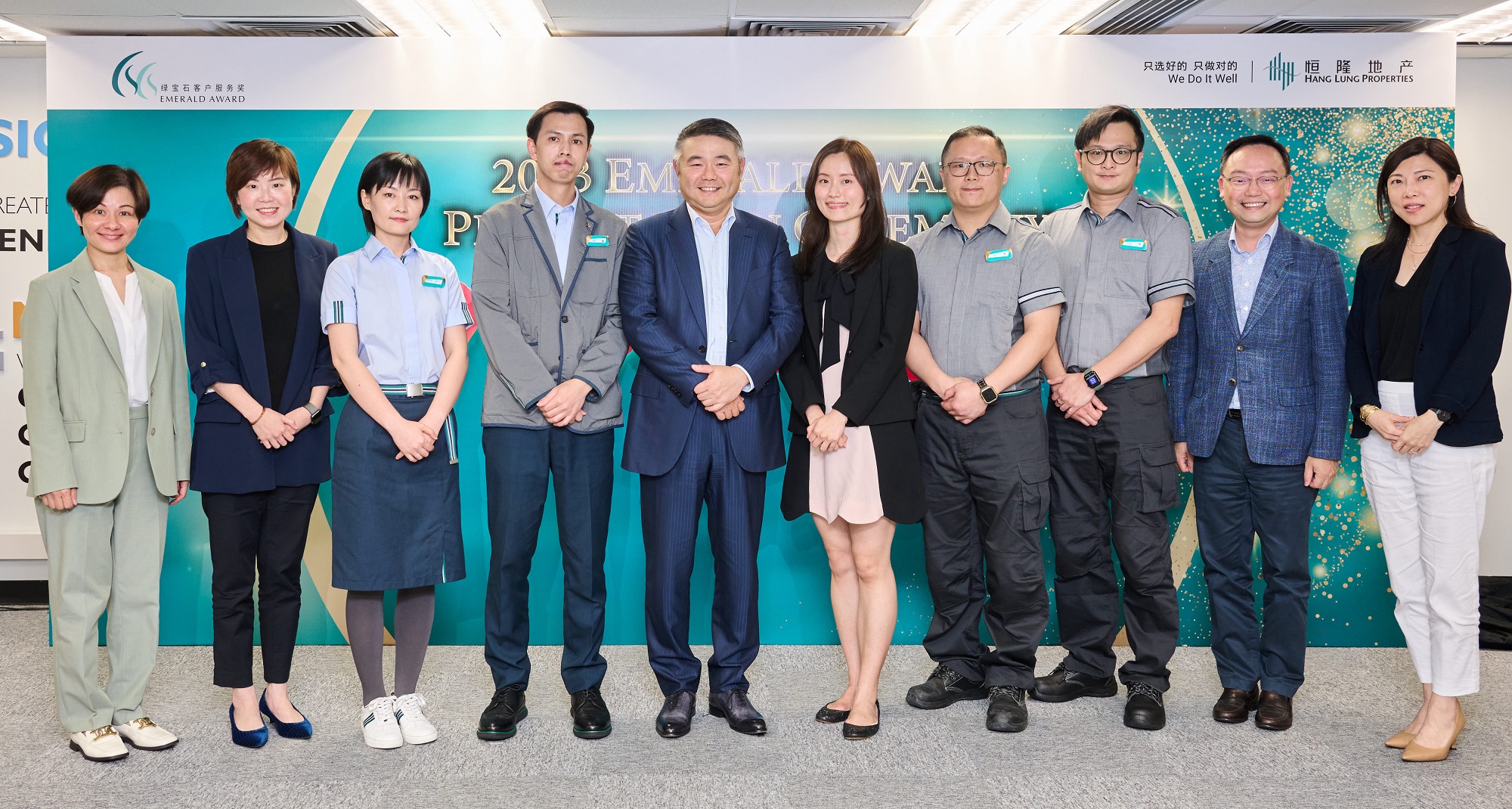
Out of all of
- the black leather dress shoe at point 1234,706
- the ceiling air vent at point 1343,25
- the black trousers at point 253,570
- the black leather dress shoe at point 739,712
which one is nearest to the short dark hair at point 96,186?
the black trousers at point 253,570

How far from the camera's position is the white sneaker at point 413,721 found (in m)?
3.04

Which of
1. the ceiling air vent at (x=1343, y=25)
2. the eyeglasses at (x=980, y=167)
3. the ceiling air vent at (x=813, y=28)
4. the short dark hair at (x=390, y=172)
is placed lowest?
the short dark hair at (x=390, y=172)

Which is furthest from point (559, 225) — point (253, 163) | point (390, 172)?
point (253, 163)

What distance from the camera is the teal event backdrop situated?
4.05 meters

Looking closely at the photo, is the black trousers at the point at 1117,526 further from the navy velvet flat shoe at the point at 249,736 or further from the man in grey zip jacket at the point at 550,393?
the navy velvet flat shoe at the point at 249,736

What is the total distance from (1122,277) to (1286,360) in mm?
591

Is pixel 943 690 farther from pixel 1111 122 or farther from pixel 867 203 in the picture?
pixel 1111 122

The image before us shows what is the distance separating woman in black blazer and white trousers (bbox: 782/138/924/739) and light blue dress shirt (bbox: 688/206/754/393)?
247 millimetres

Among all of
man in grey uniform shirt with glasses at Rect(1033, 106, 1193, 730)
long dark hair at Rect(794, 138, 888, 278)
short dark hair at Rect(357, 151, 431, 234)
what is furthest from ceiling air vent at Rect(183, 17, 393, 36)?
man in grey uniform shirt with glasses at Rect(1033, 106, 1193, 730)

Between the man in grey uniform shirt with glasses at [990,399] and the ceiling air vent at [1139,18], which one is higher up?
the ceiling air vent at [1139,18]

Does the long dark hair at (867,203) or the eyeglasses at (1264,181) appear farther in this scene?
the eyeglasses at (1264,181)

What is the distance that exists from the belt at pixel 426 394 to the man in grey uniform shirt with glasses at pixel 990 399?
5.00ft

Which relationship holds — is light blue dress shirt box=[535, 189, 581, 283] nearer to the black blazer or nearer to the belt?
the belt

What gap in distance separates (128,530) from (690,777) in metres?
1.94
